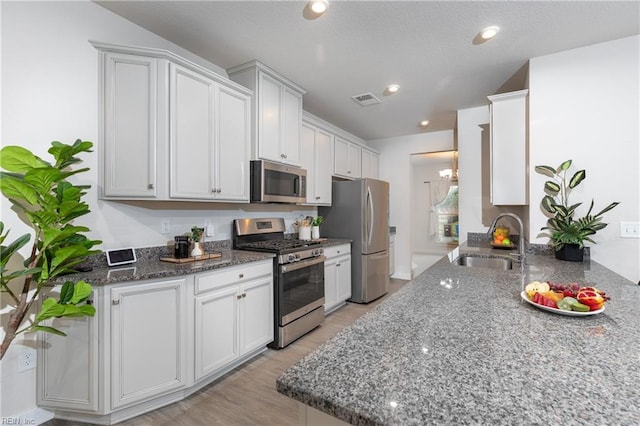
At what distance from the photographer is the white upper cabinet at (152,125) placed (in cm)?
192

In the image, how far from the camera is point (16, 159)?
1.40m

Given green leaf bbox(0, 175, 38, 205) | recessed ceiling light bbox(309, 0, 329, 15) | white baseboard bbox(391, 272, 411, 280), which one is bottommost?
white baseboard bbox(391, 272, 411, 280)

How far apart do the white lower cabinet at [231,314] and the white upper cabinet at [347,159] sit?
2.04 m

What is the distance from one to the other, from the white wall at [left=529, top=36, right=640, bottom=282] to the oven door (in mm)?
2050

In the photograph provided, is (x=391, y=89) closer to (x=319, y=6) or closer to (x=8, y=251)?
(x=319, y=6)

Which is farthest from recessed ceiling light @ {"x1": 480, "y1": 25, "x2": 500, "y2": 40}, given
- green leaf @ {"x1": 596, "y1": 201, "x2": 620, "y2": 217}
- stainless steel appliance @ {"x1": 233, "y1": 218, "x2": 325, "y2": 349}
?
stainless steel appliance @ {"x1": 233, "y1": 218, "x2": 325, "y2": 349}

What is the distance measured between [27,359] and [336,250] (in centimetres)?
273

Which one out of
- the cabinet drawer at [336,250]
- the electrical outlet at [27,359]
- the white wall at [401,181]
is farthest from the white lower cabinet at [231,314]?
the white wall at [401,181]

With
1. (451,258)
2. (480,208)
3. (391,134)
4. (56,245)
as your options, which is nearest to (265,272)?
(56,245)

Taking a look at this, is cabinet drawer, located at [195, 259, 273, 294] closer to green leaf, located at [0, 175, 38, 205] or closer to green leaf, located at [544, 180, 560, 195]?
green leaf, located at [0, 175, 38, 205]

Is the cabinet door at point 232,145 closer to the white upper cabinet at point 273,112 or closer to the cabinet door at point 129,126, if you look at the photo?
the white upper cabinet at point 273,112

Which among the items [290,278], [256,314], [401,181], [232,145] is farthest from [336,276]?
[401,181]

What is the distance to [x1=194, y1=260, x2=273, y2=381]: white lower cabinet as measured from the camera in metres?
1.95

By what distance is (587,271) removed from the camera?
180cm
